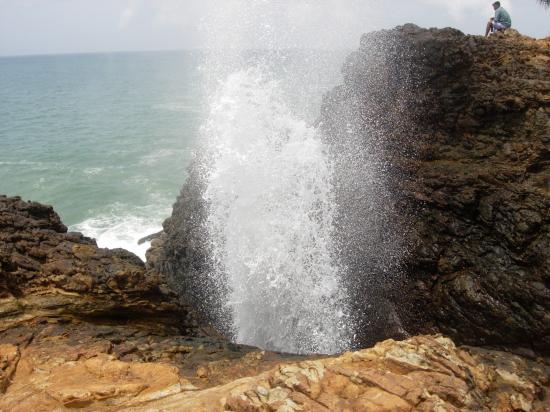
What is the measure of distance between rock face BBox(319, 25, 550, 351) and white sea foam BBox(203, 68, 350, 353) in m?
0.86

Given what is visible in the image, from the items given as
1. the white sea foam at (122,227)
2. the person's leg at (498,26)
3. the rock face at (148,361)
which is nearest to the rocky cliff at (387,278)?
the rock face at (148,361)

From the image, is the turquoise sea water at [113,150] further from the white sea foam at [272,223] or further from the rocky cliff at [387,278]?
the rocky cliff at [387,278]

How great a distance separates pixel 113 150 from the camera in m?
33.3

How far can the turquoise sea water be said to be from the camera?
730 inches

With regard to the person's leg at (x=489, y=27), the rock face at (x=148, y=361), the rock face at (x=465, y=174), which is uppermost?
the person's leg at (x=489, y=27)

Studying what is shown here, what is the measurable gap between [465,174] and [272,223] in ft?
15.9

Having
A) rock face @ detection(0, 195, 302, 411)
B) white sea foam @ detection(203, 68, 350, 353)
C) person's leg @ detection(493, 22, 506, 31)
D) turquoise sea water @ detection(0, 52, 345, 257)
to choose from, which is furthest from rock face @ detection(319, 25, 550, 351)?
turquoise sea water @ detection(0, 52, 345, 257)

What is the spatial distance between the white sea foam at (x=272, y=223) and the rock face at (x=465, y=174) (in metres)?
0.86

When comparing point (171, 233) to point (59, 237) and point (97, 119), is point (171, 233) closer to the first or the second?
point (59, 237)

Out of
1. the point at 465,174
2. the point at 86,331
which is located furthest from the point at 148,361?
the point at 465,174

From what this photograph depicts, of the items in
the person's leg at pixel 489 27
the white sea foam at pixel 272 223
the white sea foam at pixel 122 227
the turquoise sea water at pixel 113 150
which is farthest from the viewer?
the turquoise sea water at pixel 113 150

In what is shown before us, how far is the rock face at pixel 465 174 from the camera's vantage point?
288 inches

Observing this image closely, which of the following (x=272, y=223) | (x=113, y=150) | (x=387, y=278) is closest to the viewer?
(x=387, y=278)

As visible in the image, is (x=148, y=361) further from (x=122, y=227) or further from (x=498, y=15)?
(x=122, y=227)
